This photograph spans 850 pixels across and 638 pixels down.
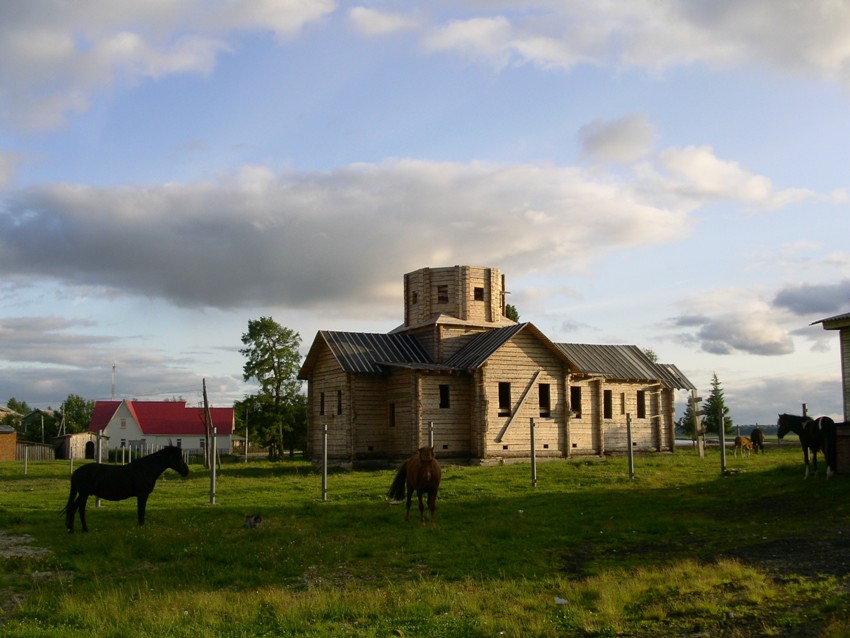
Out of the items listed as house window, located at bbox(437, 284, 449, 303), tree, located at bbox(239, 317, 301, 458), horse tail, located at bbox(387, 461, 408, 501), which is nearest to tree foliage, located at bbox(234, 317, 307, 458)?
tree, located at bbox(239, 317, 301, 458)

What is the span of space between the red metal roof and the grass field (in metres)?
67.9

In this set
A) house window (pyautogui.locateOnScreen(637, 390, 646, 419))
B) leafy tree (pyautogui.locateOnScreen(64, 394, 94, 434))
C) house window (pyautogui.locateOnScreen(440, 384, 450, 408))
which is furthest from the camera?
leafy tree (pyautogui.locateOnScreen(64, 394, 94, 434))

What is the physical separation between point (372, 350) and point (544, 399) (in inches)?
348

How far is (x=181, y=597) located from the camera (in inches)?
454

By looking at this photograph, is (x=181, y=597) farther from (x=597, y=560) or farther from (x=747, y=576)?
(x=747, y=576)

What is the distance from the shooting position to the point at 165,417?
307 ft

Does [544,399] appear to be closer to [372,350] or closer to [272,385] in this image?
[372,350]

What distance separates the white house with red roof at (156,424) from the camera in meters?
91.1

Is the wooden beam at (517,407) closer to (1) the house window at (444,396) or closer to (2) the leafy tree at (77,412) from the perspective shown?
(1) the house window at (444,396)

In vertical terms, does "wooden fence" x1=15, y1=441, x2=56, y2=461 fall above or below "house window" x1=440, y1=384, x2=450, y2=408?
below

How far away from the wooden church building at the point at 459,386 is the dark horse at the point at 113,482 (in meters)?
18.1

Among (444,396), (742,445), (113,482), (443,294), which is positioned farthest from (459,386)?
(113,482)

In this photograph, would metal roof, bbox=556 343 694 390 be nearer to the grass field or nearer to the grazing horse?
the grazing horse

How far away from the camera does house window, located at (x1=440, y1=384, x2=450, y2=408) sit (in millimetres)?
38850
